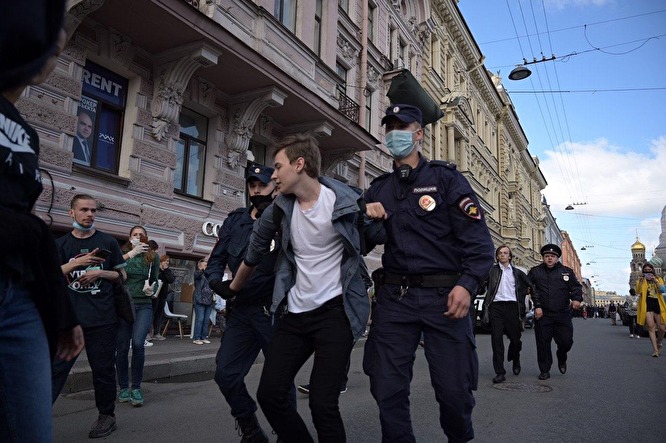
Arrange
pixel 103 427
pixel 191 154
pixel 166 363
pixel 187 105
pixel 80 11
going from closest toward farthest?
pixel 103 427 → pixel 166 363 → pixel 80 11 → pixel 187 105 → pixel 191 154

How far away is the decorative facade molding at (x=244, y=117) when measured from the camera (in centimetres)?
1153

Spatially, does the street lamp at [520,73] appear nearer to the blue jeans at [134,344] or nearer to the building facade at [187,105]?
the building facade at [187,105]

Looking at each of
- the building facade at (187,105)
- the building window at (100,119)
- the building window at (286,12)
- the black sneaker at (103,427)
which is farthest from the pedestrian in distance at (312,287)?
the building window at (286,12)

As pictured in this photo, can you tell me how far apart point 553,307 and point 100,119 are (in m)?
8.09

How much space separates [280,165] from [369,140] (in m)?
12.5

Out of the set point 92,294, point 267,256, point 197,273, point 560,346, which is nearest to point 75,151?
point 197,273

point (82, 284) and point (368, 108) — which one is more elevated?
point (368, 108)

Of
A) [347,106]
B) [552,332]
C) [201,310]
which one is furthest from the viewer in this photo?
[347,106]

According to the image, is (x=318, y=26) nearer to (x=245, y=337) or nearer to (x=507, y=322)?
(x=507, y=322)

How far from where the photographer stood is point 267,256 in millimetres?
3457

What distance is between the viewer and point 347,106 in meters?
16.5

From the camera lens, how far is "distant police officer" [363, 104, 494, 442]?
2.75 m

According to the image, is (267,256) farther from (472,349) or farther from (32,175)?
(32,175)

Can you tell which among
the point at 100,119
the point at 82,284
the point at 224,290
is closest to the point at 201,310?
the point at 100,119
